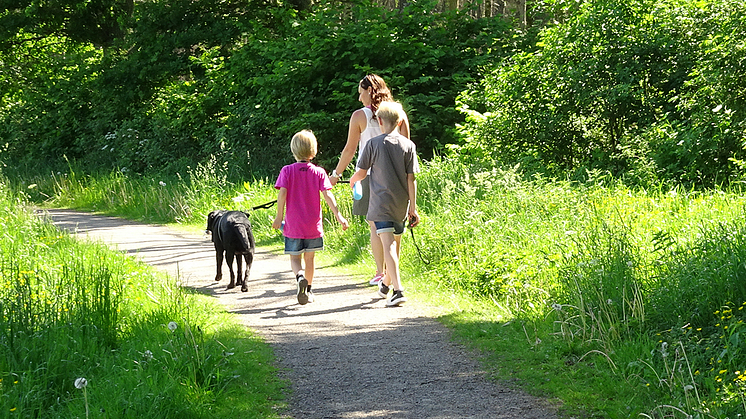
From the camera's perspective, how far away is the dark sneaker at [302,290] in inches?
286

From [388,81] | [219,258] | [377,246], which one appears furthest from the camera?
[388,81]

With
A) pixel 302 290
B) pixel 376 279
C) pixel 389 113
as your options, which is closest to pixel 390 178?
pixel 389 113

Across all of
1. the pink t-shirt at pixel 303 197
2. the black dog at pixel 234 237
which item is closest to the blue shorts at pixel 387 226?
the pink t-shirt at pixel 303 197

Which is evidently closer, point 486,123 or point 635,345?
point 635,345

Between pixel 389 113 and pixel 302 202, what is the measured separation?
3.96ft

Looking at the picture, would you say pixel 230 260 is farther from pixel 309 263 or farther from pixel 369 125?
pixel 369 125

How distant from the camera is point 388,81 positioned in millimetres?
16672

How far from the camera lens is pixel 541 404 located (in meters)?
4.61

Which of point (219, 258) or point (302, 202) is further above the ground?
point (302, 202)

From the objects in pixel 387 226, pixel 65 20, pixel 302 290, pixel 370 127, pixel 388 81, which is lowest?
pixel 302 290

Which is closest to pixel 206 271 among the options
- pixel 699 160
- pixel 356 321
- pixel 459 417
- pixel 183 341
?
pixel 356 321

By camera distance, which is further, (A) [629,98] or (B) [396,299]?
(A) [629,98]

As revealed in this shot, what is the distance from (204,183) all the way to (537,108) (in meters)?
6.61

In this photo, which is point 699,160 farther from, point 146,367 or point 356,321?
point 146,367
